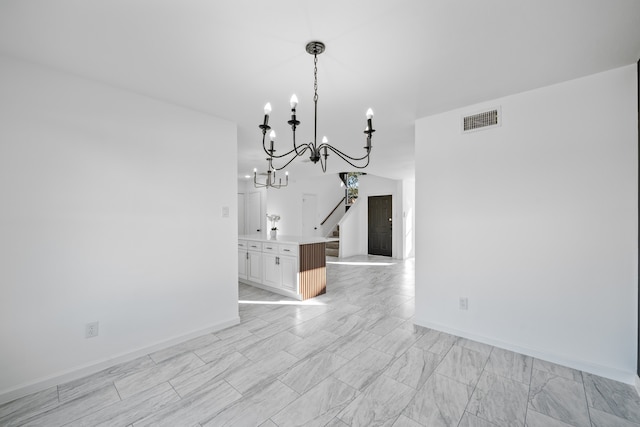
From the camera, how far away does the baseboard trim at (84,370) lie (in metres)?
2.02

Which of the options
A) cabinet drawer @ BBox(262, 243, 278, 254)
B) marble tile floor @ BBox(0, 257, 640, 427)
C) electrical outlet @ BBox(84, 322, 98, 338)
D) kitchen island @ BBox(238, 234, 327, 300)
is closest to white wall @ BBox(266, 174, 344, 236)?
kitchen island @ BBox(238, 234, 327, 300)

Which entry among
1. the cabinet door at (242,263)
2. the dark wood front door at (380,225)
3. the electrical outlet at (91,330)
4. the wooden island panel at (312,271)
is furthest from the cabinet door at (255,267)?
the dark wood front door at (380,225)

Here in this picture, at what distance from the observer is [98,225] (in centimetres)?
240

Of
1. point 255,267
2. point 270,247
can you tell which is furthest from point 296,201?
point 270,247

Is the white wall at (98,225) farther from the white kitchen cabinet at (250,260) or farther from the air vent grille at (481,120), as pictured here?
the air vent grille at (481,120)

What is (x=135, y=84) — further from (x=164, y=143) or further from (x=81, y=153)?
(x=81, y=153)

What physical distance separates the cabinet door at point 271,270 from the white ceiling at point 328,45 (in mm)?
2573

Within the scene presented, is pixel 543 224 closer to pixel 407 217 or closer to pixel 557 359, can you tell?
pixel 557 359

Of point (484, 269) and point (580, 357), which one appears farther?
point (484, 269)

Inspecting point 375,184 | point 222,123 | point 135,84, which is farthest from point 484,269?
point 375,184

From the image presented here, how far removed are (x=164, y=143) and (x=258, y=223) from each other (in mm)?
5562

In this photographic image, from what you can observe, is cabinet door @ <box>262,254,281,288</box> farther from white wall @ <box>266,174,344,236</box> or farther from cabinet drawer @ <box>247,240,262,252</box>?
white wall @ <box>266,174,344,236</box>

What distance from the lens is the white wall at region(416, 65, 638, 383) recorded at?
223 centimetres

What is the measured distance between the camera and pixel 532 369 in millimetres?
2375
